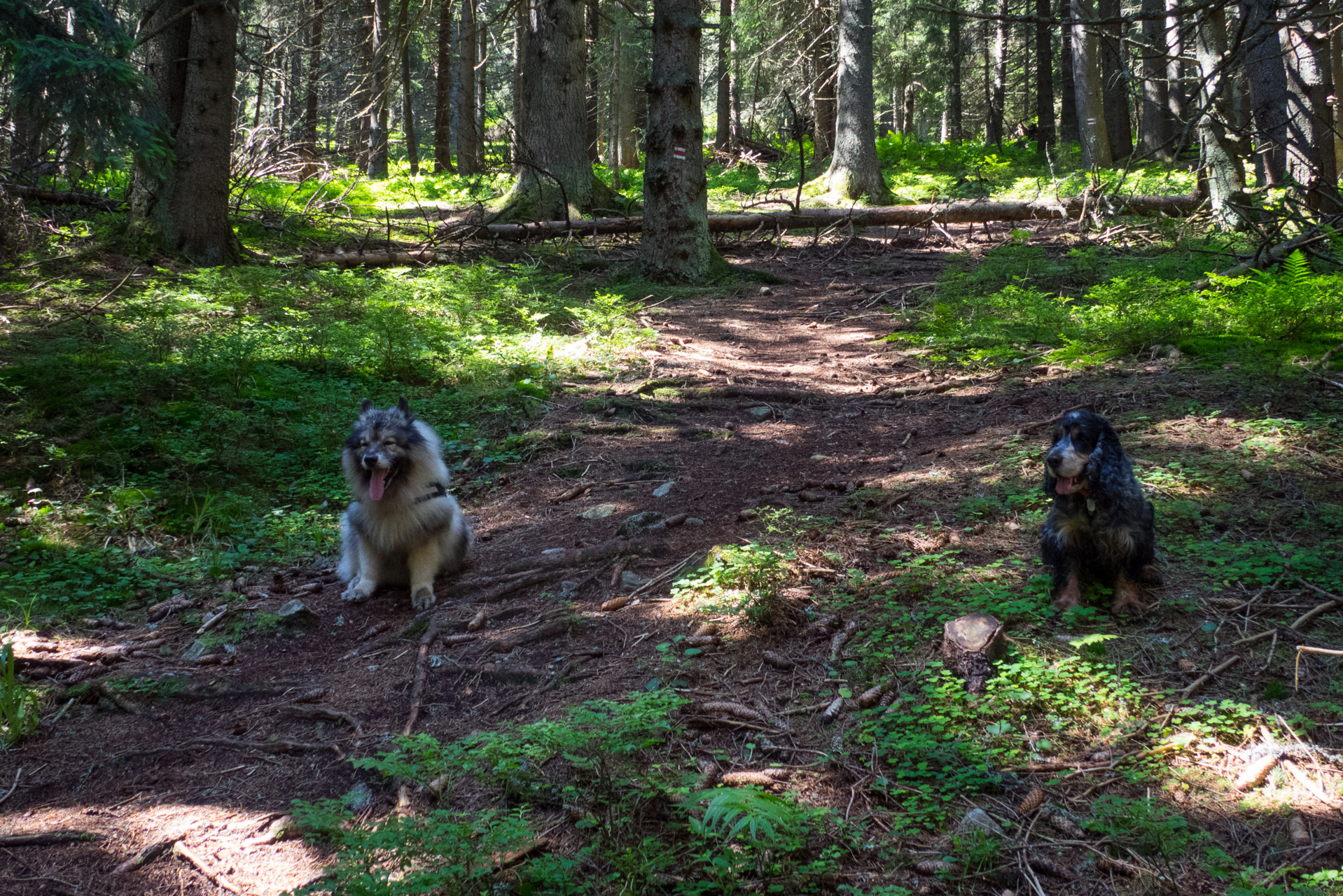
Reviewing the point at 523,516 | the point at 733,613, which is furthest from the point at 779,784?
the point at 523,516

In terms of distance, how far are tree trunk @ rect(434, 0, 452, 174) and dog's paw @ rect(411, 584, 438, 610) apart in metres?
23.1

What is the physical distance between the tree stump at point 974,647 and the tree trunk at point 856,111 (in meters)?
16.7

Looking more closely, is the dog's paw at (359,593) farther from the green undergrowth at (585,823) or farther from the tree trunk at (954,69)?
the tree trunk at (954,69)

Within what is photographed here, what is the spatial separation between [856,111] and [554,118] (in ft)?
23.3

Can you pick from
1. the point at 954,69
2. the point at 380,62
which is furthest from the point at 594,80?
the point at 380,62

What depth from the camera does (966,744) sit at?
3266 millimetres

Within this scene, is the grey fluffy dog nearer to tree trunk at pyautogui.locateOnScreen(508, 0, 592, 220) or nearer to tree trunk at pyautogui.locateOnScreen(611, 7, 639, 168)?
tree trunk at pyautogui.locateOnScreen(508, 0, 592, 220)

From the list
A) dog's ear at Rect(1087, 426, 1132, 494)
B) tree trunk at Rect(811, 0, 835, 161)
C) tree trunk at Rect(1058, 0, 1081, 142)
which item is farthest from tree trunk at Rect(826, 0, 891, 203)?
dog's ear at Rect(1087, 426, 1132, 494)

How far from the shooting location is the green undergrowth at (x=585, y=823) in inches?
102

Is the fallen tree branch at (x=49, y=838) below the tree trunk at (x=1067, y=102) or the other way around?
below

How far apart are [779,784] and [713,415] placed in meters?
5.60

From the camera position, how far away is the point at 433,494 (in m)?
5.62

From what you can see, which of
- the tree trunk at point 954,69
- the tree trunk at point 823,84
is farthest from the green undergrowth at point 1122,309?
the tree trunk at point 954,69

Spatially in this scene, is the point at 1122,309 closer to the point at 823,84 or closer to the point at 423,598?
the point at 423,598
